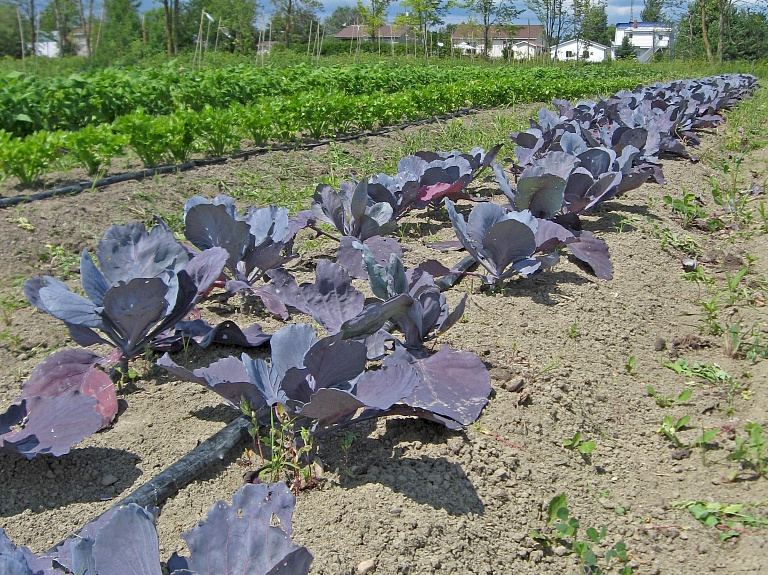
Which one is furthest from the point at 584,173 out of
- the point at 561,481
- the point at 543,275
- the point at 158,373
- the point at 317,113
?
the point at 317,113

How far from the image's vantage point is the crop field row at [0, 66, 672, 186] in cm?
548

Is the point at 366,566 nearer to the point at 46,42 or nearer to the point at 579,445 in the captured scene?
the point at 579,445

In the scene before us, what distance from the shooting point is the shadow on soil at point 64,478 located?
1.80 metres

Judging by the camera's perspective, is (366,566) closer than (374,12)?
Yes

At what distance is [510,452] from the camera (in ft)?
6.66

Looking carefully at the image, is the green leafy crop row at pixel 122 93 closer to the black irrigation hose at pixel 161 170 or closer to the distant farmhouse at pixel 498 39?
the black irrigation hose at pixel 161 170

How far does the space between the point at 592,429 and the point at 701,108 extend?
28.3ft

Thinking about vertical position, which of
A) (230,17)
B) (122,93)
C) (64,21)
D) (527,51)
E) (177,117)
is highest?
(230,17)

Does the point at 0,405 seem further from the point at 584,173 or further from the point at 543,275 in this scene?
the point at 584,173

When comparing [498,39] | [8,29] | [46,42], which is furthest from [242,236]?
[498,39]

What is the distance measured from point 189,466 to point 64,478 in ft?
1.18

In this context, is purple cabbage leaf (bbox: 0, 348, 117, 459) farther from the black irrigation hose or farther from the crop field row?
the crop field row

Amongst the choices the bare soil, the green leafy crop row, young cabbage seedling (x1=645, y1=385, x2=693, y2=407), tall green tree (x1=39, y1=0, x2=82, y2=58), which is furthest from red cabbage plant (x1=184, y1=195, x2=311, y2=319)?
tall green tree (x1=39, y1=0, x2=82, y2=58)

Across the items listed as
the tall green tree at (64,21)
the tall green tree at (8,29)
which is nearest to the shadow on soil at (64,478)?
the tall green tree at (64,21)
